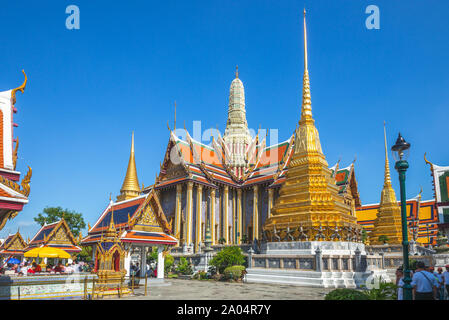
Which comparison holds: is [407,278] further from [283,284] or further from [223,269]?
[223,269]

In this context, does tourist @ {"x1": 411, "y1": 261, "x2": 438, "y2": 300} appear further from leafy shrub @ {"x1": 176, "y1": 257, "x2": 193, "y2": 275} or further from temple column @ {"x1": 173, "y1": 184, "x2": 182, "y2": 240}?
temple column @ {"x1": 173, "y1": 184, "x2": 182, "y2": 240}

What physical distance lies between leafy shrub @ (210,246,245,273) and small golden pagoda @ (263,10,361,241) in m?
2.18

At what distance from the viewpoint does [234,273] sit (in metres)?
19.0

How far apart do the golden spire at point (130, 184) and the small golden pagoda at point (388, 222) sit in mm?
28736

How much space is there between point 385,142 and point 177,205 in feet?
66.5

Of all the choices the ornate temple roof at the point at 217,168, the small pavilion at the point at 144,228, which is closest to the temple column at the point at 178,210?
the ornate temple roof at the point at 217,168

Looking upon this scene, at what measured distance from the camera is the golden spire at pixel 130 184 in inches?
1821

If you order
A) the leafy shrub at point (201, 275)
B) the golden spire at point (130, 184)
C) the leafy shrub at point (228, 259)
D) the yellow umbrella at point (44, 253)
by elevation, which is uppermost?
the golden spire at point (130, 184)

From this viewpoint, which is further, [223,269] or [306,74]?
[306,74]

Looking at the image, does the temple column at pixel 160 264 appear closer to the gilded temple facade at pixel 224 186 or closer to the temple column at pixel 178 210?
the gilded temple facade at pixel 224 186
